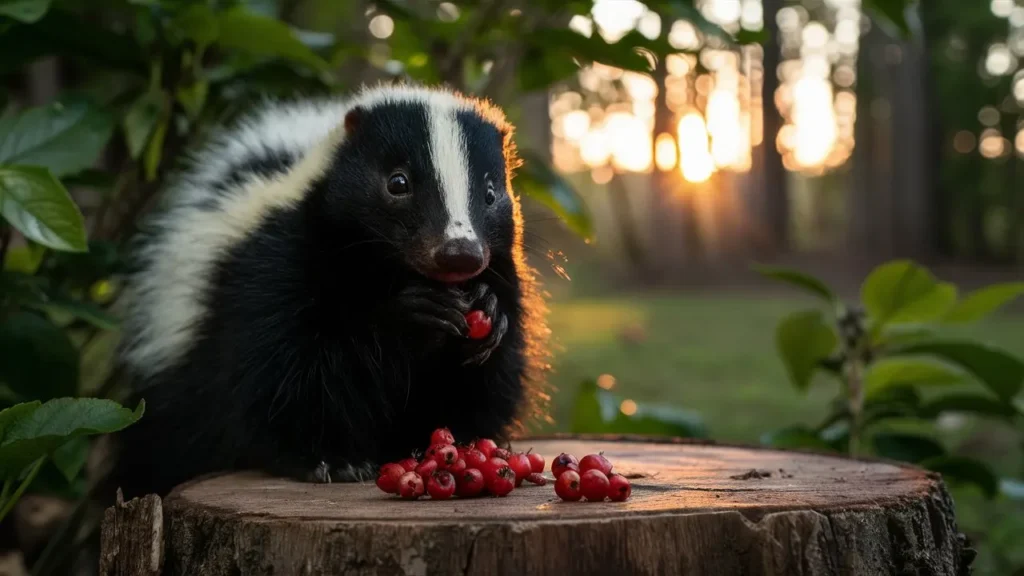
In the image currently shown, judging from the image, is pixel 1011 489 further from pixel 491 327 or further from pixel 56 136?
pixel 56 136

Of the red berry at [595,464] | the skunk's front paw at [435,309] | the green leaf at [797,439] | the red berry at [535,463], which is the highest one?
the skunk's front paw at [435,309]

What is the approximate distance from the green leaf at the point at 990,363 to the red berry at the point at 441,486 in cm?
202

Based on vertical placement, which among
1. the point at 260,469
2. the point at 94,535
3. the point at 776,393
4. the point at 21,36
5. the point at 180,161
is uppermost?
the point at 21,36

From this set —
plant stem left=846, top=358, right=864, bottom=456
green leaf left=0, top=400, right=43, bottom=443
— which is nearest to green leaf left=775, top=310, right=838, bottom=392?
plant stem left=846, top=358, right=864, bottom=456

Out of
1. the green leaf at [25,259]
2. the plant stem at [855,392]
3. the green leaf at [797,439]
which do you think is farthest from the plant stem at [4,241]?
the plant stem at [855,392]

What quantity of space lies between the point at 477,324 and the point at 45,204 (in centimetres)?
110

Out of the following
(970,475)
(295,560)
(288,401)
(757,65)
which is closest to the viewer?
(295,560)

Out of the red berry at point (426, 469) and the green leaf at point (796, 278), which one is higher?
the green leaf at point (796, 278)

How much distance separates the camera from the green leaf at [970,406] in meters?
3.69

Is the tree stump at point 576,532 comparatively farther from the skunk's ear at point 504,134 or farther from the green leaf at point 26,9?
the green leaf at point 26,9

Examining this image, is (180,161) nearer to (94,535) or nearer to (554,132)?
(94,535)

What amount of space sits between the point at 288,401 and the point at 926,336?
231 cm

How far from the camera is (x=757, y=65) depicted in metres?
16.5

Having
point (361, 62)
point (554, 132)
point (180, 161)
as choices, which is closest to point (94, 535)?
point (180, 161)
